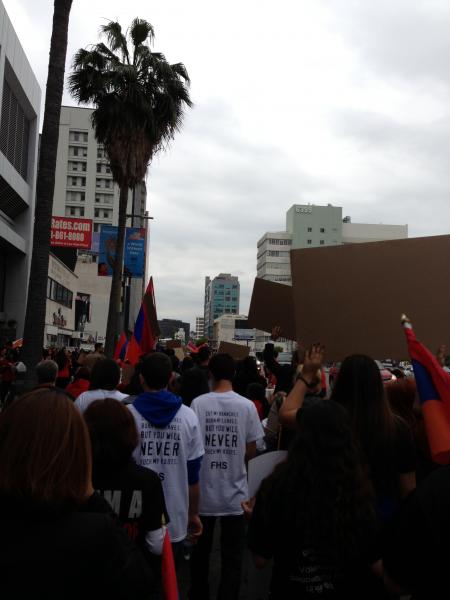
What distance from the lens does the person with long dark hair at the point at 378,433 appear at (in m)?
3.19

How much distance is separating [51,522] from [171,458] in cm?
223

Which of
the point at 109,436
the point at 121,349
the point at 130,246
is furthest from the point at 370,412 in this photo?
the point at 130,246

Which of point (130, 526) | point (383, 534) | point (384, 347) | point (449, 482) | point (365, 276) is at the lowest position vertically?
point (130, 526)

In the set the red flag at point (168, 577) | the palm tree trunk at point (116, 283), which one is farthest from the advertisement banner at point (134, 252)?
the red flag at point (168, 577)

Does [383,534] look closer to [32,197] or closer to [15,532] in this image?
[15,532]

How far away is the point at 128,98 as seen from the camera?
18.5 metres

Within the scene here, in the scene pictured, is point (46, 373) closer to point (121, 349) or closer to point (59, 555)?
point (59, 555)

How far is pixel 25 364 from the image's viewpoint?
9773 millimetres

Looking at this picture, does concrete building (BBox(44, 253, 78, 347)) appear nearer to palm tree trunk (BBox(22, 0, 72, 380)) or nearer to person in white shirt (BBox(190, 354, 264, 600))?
palm tree trunk (BBox(22, 0, 72, 380))

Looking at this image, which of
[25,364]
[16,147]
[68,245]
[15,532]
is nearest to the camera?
[15,532]

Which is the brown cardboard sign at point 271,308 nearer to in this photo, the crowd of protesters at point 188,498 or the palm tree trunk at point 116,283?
the crowd of protesters at point 188,498

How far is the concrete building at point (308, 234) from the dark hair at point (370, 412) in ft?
421

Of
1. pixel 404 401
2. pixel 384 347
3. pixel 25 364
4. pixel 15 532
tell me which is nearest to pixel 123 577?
pixel 15 532

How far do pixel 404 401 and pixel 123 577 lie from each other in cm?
294
